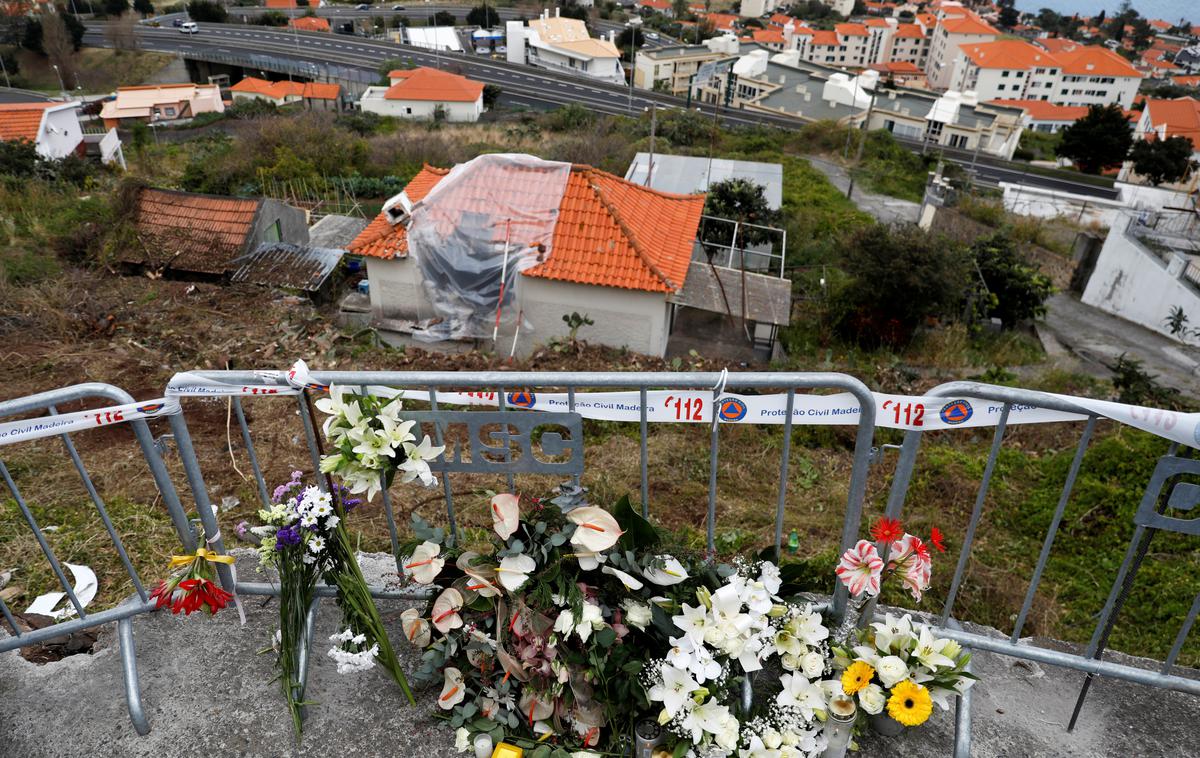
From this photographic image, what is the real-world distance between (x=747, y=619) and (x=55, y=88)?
6872cm

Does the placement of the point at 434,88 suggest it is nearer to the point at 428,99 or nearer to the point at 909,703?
the point at 428,99

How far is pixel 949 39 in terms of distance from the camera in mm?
82312

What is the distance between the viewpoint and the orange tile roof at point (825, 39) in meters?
85.6

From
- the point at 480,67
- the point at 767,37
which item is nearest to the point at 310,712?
the point at 480,67

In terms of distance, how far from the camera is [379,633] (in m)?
2.56

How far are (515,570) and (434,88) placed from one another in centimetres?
4449

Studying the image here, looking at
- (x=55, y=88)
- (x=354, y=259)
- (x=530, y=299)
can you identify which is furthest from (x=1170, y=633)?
(x=55, y=88)

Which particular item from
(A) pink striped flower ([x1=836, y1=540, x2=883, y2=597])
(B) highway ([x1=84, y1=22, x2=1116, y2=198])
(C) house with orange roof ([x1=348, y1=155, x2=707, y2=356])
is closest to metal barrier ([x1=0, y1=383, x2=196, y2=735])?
(A) pink striped flower ([x1=836, y1=540, x2=883, y2=597])

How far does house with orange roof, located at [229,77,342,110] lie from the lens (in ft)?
145

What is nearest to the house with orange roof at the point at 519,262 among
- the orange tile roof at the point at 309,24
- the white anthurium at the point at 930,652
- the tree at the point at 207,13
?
the white anthurium at the point at 930,652

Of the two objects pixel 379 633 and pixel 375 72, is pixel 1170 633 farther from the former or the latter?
pixel 375 72

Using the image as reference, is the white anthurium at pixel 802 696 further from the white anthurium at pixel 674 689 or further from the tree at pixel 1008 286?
the tree at pixel 1008 286

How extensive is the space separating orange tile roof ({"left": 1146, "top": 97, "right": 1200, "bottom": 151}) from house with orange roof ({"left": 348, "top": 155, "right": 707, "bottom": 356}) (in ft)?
177

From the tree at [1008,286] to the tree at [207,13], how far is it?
7862cm
